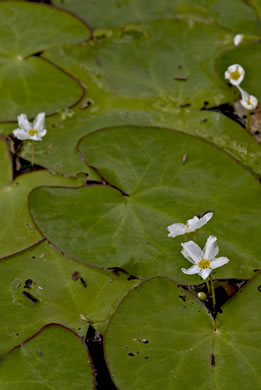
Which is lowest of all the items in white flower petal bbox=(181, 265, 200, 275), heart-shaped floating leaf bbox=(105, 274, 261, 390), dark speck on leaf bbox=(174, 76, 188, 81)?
heart-shaped floating leaf bbox=(105, 274, 261, 390)

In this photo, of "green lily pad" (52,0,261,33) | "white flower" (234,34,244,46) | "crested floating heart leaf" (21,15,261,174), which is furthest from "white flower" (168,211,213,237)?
"green lily pad" (52,0,261,33)

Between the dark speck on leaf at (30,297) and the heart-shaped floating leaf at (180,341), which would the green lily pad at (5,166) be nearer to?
the dark speck on leaf at (30,297)

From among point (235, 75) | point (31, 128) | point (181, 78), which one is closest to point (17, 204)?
point (31, 128)

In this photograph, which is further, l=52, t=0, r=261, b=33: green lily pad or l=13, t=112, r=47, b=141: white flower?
l=52, t=0, r=261, b=33: green lily pad

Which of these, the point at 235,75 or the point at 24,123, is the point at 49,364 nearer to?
the point at 24,123

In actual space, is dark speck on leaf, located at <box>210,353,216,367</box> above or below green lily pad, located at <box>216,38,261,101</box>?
below

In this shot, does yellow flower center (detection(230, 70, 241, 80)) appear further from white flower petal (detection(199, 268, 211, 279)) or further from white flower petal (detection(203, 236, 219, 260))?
white flower petal (detection(199, 268, 211, 279))

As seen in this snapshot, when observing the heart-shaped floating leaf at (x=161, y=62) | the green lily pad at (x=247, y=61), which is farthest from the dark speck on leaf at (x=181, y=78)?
the green lily pad at (x=247, y=61)
